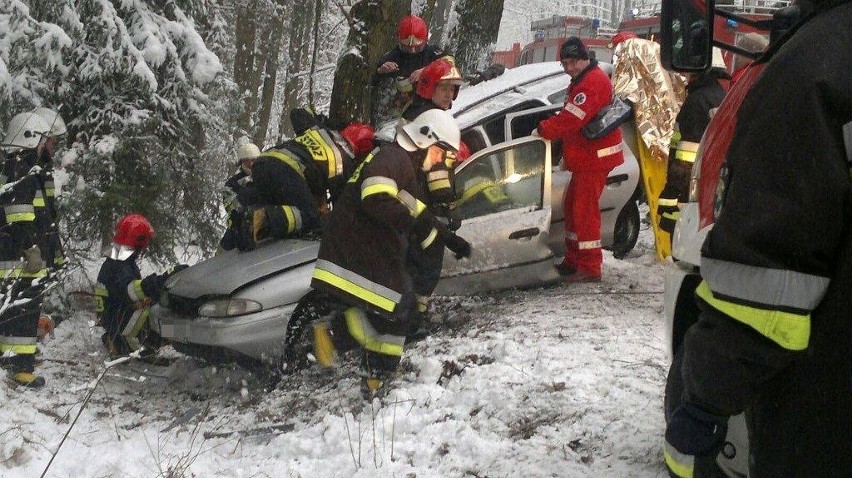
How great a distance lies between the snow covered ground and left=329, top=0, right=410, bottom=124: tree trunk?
273 centimetres

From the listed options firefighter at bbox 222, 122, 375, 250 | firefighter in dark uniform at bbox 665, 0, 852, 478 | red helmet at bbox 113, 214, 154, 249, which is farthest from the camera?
red helmet at bbox 113, 214, 154, 249

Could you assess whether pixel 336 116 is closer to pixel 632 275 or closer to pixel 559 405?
pixel 632 275

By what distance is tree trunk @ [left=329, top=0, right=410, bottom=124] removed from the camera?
26.5 ft

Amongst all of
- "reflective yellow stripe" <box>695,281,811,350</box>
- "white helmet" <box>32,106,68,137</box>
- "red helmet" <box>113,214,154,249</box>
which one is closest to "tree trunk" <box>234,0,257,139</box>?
"white helmet" <box>32,106,68,137</box>

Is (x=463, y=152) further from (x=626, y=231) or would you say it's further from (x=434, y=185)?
(x=626, y=231)

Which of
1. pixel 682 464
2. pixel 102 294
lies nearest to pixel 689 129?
pixel 682 464

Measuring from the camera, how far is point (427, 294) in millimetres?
5707

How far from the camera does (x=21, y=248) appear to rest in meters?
Answer: 5.95

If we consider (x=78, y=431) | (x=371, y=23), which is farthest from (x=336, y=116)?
(x=78, y=431)

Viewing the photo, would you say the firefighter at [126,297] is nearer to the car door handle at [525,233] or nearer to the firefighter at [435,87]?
the firefighter at [435,87]

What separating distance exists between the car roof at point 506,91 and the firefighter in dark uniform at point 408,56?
0.45m

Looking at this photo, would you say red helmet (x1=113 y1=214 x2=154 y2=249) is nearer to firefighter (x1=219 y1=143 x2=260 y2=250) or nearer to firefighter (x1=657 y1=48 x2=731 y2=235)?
firefighter (x1=219 y1=143 x2=260 y2=250)

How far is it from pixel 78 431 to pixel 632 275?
4426mm

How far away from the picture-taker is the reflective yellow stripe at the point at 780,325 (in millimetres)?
1686
